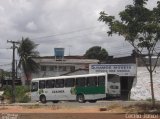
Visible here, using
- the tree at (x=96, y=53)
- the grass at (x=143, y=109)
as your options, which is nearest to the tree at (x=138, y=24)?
the grass at (x=143, y=109)

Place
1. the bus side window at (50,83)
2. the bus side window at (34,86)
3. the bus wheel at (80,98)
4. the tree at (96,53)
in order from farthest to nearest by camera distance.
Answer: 1. the tree at (96,53)
2. the bus side window at (34,86)
3. the bus side window at (50,83)
4. the bus wheel at (80,98)

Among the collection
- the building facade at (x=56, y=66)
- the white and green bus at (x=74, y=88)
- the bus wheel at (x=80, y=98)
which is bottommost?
the bus wheel at (x=80, y=98)

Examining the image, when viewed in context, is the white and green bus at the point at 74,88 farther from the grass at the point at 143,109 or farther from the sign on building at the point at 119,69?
the grass at the point at 143,109

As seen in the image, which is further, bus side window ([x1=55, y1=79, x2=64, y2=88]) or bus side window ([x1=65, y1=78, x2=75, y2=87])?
bus side window ([x1=55, y1=79, x2=64, y2=88])

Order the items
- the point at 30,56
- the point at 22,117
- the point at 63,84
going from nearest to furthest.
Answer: the point at 22,117 < the point at 63,84 < the point at 30,56

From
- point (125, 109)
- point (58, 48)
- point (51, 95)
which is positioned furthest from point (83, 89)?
point (58, 48)

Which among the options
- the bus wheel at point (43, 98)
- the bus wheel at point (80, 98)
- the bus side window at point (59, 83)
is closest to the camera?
the bus wheel at point (80, 98)

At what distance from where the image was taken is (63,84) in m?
44.5

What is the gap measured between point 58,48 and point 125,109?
57111 millimetres

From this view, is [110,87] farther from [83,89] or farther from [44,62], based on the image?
[44,62]

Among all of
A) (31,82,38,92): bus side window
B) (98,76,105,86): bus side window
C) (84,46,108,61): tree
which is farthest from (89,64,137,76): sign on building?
(84,46,108,61): tree

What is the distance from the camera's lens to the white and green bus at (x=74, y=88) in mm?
40672

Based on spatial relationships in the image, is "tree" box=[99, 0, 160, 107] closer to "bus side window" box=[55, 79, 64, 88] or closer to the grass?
the grass

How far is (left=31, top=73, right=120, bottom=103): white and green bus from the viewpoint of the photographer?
40.7 metres
